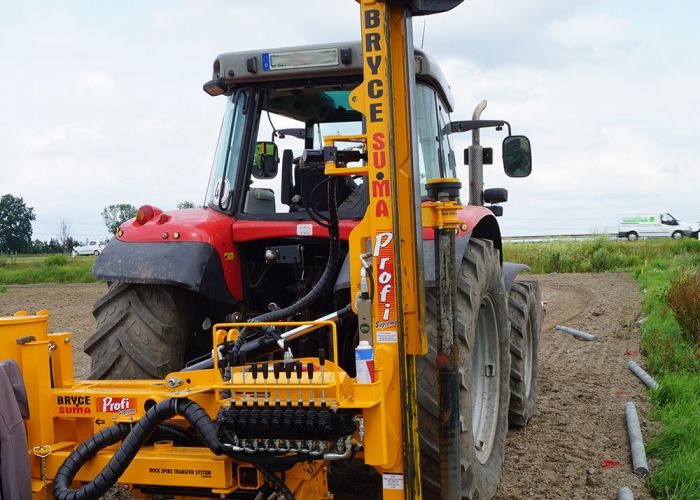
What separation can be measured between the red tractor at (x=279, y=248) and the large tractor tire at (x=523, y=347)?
1.01 meters

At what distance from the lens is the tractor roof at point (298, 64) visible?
12.2ft

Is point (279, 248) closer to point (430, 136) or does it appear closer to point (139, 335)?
point (139, 335)

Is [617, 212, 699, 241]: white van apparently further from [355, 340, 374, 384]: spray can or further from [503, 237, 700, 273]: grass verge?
[355, 340, 374, 384]: spray can

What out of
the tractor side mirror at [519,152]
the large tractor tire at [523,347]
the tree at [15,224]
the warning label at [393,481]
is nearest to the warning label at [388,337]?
the warning label at [393,481]

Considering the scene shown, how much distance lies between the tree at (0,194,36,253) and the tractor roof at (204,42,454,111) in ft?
165

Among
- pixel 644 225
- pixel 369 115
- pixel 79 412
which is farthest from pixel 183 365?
pixel 644 225

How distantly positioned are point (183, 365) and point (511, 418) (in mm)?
2831

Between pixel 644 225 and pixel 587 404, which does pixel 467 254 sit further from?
pixel 644 225

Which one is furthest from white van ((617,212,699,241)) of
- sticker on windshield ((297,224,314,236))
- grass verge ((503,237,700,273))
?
sticker on windshield ((297,224,314,236))

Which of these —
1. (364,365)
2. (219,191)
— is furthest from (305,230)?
(364,365)

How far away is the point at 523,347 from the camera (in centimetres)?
546

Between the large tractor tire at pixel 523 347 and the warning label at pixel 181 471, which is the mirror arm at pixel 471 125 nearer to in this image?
the large tractor tire at pixel 523 347

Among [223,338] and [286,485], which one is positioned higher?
[223,338]

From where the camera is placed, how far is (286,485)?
2.75m
